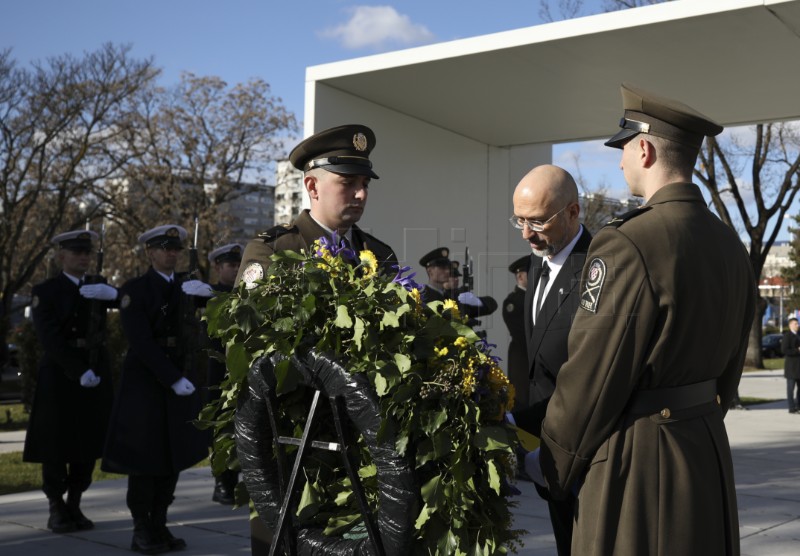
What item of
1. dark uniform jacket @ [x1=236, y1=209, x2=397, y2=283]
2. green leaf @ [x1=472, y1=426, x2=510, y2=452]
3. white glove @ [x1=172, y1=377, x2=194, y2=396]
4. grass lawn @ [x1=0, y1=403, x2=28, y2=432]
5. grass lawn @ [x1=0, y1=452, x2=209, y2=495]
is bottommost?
grass lawn @ [x1=0, y1=403, x2=28, y2=432]

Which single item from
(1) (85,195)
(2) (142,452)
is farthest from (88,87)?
(2) (142,452)

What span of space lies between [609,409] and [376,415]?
658 mm

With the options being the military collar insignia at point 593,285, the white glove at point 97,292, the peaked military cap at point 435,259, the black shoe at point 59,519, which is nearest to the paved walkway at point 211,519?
the black shoe at point 59,519

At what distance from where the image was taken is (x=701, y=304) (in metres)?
2.56

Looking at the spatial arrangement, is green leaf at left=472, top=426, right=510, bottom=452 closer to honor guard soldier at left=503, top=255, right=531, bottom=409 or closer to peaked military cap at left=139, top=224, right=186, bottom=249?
peaked military cap at left=139, top=224, right=186, bottom=249

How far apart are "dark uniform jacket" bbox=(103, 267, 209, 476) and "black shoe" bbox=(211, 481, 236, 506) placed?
1.15 metres

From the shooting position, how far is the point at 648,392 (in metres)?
2.60

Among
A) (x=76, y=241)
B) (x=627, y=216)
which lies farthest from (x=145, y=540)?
(x=627, y=216)

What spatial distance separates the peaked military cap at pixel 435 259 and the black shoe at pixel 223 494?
2.75m

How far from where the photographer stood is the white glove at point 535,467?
2.75m

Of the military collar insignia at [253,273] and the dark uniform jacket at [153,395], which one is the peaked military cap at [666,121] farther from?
the dark uniform jacket at [153,395]

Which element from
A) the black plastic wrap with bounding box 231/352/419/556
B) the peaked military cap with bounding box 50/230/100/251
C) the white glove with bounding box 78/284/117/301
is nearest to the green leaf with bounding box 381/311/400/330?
the black plastic wrap with bounding box 231/352/419/556

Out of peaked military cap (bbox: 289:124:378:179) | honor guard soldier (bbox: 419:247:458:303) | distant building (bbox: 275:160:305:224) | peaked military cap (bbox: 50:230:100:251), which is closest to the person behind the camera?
peaked military cap (bbox: 289:124:378:179)

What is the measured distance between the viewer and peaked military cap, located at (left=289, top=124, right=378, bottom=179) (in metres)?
3.54
